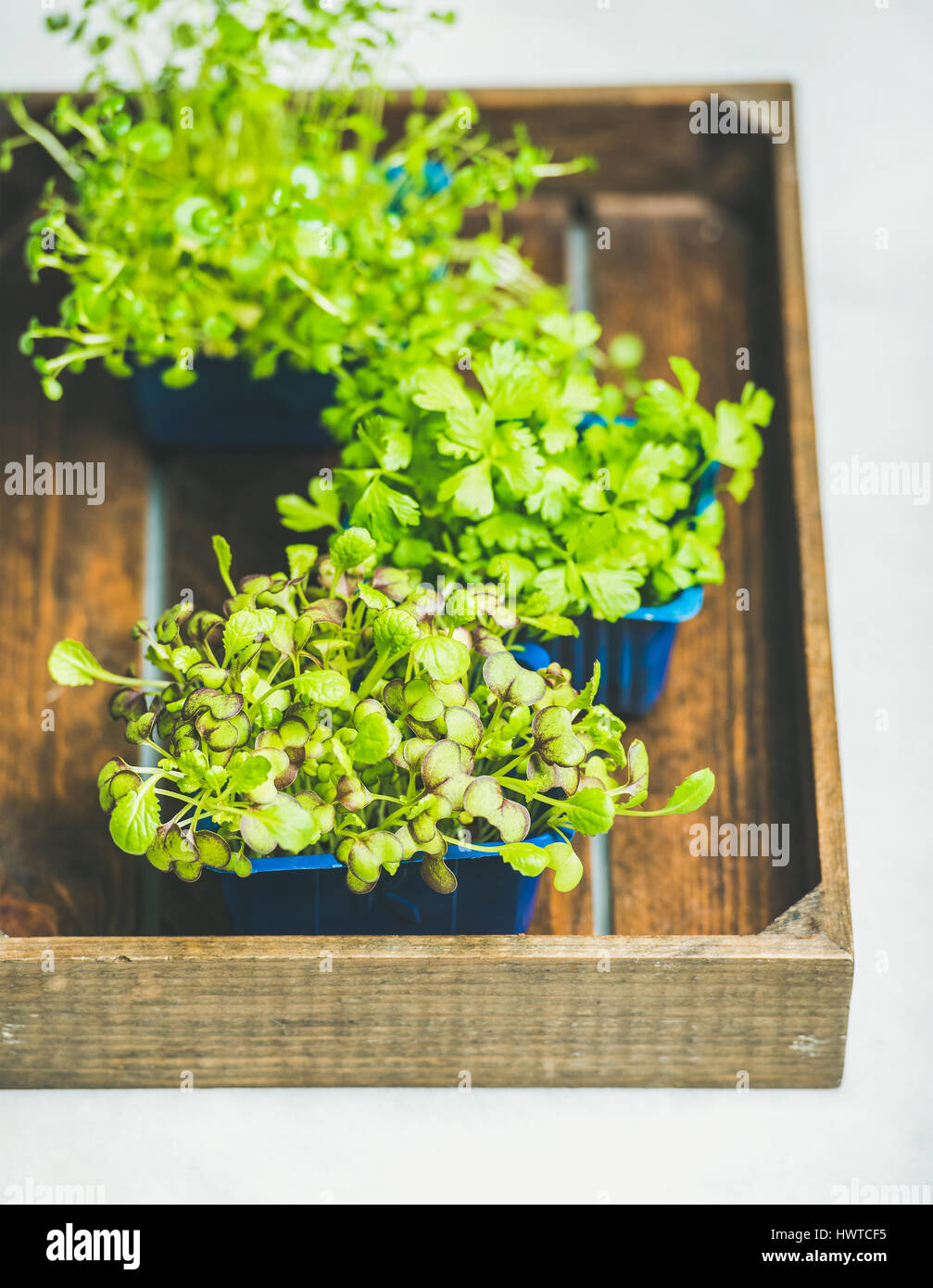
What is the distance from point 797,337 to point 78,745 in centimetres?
73

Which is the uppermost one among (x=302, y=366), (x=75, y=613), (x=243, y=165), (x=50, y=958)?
(x=243, y=165)

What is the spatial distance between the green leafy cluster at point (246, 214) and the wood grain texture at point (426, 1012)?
1.49 feet

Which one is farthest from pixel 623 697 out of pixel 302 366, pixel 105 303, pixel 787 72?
pixel 787 72

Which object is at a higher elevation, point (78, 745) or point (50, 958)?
point (78, 745)

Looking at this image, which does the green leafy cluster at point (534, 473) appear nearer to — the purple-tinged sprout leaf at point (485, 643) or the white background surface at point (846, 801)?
the purple-tinged sprout leaf at point (485, 643)

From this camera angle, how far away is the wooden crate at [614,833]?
0.96 m

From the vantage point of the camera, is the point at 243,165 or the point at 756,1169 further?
the point at 243,165

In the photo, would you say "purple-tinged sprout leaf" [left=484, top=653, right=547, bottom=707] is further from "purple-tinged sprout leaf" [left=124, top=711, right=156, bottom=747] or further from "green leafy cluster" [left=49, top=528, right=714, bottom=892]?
"purple-tinged sprout leaf" [left=124, top=711, right=156, bottom=747]

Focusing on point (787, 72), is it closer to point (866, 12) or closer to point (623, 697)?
point (866, 12)

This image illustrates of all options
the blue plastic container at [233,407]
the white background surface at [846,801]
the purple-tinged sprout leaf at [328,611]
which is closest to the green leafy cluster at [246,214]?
the blue plastic container at [233,407]

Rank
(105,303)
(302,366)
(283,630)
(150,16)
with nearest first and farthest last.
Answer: (283,630) → (105,303) → (302,366) → (150,16)

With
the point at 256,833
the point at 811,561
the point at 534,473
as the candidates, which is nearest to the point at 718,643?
the point at 811,561

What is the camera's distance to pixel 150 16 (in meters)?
1.58

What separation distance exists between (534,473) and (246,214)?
1.18ft
